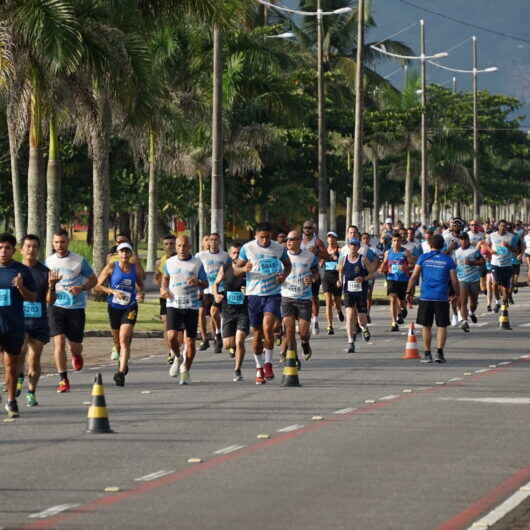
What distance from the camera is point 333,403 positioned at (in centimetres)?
1622

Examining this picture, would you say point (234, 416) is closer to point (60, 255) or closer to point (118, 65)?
point (60, 255)

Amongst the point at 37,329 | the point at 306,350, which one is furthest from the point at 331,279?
the point at 37,329

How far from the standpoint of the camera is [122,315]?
62.2ft

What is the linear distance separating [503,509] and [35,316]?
769cm

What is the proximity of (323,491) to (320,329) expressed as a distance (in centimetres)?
1798

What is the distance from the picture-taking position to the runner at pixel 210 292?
2240 cm

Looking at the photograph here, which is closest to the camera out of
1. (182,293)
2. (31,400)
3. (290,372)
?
(31,400)

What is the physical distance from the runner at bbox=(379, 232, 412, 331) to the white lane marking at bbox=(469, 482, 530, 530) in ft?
57.3

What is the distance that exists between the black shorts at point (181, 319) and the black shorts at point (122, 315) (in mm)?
413

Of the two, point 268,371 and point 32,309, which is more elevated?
point 32,309

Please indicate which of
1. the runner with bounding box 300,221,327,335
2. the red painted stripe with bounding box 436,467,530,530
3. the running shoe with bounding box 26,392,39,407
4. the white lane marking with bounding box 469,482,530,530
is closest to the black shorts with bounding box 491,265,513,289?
the runner with bounding box 300,221,327,335

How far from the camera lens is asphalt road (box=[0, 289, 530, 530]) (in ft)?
32.0

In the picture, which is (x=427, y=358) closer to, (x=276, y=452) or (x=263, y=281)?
(x=263, y=281)

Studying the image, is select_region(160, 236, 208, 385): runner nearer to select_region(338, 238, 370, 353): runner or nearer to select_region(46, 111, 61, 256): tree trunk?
select_region(338, 238, 370, 353): runner
